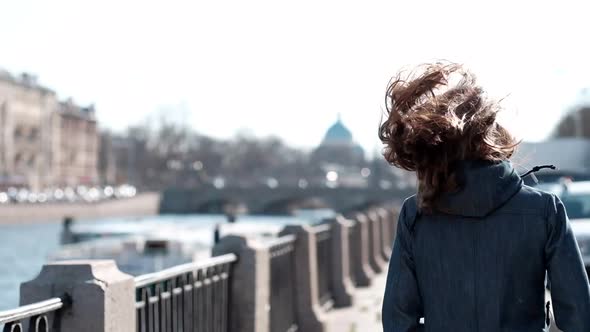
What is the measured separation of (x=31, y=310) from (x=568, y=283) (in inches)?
83.7

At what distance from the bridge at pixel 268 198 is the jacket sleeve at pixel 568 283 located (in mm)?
90148

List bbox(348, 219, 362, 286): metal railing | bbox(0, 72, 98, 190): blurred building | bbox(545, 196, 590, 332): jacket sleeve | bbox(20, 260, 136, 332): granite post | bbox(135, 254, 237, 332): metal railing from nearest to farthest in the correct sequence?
bbox(545, 196, 590, 332): jacket sleeve, bbox(20, 260, 136, 332): granite post, bbox(135, 254, 237, 332): metal railing, bbox(348, 219, 362, 286): metal railing, bbox(0, 72, 98, 190): blurred building

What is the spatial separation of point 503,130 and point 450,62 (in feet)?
0.95

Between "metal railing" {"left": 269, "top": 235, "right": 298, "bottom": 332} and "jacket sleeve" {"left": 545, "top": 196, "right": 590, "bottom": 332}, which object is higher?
"jacket sleeve" {"left": 545, "top": 196, "right": 590, "bottom": 332}

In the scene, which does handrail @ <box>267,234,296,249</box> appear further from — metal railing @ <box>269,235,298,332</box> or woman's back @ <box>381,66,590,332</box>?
woman's back @ <box>381,66,590,332</box>

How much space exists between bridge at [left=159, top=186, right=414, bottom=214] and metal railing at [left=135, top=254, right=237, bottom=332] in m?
85.9

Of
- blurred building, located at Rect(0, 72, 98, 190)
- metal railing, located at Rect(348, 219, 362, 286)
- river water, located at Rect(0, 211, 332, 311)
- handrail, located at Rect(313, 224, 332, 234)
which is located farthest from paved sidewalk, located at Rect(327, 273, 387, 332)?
blurred building, located at Rect(0, 72, 98, 190)

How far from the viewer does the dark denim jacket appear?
10.2 feet

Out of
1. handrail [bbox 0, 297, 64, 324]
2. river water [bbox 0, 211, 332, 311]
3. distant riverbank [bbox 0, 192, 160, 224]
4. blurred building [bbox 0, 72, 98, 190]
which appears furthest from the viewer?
blurred building [bbox 0, 72, 98, 190]

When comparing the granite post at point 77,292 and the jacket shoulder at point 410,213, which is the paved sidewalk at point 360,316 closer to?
the granite post at point 77,292

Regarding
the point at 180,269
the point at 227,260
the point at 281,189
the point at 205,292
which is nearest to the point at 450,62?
the point at 180,269

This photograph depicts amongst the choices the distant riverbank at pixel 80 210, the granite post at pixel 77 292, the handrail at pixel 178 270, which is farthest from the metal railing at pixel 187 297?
the distant riverbank at pixel 80 210

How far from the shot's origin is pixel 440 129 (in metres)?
3.16

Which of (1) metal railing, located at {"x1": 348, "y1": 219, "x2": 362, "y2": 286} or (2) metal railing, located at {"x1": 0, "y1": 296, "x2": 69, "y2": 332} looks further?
(1) metal railing, located at {"x1": 348, "y1": 219, "x2": 362, "y2": 286}
